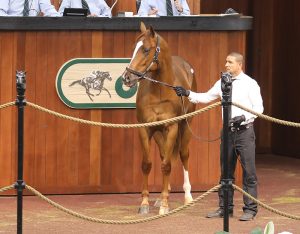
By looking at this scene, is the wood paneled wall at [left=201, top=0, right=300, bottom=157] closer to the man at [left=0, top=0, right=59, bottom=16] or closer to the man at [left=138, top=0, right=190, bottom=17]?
the man at [left=138, top=0, right=190, bottom=17]

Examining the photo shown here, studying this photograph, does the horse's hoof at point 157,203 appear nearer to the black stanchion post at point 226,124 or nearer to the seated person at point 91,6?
the seated person at point 91,6

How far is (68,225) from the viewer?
11.7 metres

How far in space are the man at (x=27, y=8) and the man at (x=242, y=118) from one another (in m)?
2.71

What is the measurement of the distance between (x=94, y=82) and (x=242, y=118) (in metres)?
2.52

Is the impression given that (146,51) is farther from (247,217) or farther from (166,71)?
(247,217)

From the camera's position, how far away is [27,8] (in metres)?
14.0

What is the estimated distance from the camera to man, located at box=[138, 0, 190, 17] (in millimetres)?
14375

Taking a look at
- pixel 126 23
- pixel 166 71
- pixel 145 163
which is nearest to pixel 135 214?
pixel 145 163

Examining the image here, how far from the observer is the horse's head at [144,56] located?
473 inches

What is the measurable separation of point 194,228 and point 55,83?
293cm

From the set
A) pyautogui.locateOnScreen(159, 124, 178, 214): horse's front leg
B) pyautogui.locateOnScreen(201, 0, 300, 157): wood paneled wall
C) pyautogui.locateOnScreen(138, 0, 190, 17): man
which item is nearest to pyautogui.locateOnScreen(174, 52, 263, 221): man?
pyautogui.locateOnScreen(159, 124, 178, 214): horse's front leg

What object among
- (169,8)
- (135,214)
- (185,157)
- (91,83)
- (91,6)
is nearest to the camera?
(135,214)

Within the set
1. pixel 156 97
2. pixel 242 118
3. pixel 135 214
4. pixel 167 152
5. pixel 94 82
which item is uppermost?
pixel 94 82

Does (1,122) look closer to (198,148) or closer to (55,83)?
(55,83)
